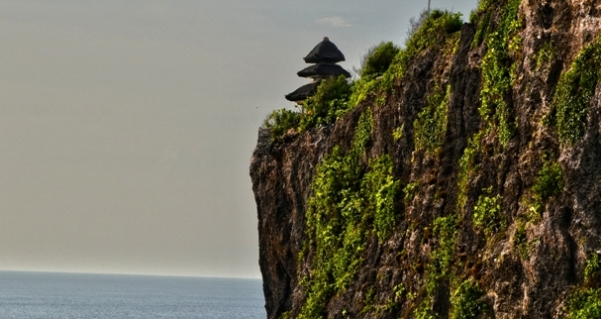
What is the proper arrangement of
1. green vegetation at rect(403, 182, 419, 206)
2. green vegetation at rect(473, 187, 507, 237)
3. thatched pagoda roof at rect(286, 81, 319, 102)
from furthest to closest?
thatched pagoda roof at rect(286, 81, 319, 102) < green vegetation at rect(403, 182, 419, 206) < green vegetation at rect(473, 187, 507, 237)

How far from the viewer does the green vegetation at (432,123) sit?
3316cm

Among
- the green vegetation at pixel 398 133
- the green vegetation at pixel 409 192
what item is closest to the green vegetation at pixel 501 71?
the green vegetation at pixel 409 192

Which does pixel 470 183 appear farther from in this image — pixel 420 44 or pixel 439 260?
pixel 420 44

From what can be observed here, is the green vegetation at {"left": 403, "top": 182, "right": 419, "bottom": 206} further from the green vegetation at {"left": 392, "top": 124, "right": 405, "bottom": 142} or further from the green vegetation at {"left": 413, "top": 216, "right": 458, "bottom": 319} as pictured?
the green vegetation at {"left": 413, "top": 216, "right": 458, "bottom": 319}

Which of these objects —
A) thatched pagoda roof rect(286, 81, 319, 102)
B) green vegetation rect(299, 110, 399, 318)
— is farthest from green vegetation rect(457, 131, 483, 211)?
thatched pagoda roof rect(286, 81, 319, 102)

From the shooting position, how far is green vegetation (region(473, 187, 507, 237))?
29.5m

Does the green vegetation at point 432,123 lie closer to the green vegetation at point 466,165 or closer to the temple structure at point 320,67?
the green vegetation at point 466,165

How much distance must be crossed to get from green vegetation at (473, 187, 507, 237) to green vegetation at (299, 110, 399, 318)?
5.16 meters

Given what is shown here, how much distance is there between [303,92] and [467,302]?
60.3 feet

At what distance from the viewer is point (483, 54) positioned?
31594 millimetres

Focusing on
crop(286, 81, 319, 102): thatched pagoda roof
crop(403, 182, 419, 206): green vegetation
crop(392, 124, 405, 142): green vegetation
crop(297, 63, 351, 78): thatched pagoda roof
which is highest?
crop(297, 63, 351, 78): thatched pagoda roof

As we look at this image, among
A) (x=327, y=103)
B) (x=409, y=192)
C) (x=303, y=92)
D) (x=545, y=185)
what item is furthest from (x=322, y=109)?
(x=545, y=185)

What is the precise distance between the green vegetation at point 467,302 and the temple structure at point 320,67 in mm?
17489

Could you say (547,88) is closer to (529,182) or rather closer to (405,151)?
(529,182)
